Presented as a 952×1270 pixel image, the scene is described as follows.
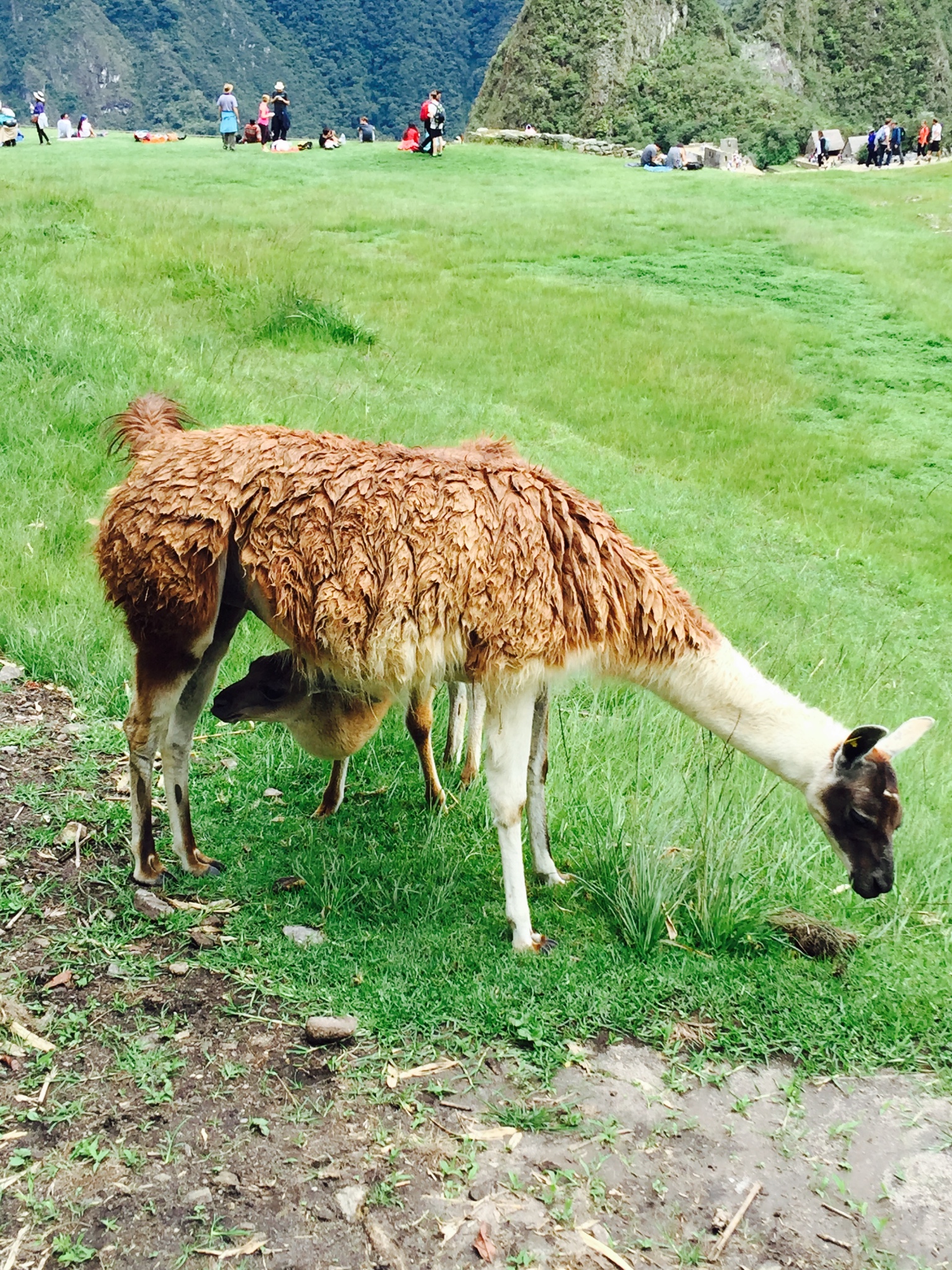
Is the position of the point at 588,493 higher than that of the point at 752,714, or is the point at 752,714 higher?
the point at 752,714

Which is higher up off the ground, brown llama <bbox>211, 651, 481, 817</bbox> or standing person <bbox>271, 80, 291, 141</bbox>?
standing person <bbox>271, 80, 291, 141</bbox>

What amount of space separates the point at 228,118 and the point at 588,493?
3276 cm

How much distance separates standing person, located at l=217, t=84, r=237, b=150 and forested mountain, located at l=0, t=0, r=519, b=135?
70.3m

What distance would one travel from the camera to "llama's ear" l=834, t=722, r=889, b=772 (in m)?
4.25

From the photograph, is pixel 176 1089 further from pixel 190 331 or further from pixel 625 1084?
pixel 190 331

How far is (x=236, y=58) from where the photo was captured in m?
120

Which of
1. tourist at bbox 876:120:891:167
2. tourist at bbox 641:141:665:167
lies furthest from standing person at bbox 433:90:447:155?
tourist at bbox 876:120:891:167

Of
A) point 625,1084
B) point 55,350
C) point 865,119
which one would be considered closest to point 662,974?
point 625,1084

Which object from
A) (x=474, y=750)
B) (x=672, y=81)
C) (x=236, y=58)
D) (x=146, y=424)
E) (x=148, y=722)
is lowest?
(x=474, y=750)

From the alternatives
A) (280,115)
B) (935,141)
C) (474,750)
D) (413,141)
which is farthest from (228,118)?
(474,750)

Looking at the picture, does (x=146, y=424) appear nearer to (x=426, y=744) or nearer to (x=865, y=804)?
(x=426, y=744)

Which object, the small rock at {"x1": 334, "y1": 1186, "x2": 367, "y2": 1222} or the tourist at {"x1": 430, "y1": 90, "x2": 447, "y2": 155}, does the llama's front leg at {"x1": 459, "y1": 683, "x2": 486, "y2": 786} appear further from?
the tourist at {"x1": 430, "y1": 90, "x2": 447, "y2": 155}

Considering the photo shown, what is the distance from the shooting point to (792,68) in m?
89.8

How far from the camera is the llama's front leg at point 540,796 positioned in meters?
4.95
